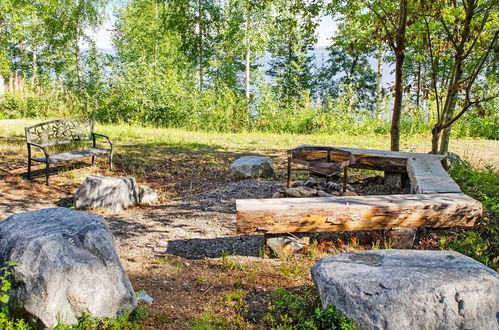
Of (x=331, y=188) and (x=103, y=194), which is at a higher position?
(x=331, y=188)

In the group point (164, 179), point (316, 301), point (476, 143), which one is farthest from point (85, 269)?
point (476, 143)

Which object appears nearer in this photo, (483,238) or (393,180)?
(483,238)

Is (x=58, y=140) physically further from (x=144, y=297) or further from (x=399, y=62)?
(x=399, y=62)

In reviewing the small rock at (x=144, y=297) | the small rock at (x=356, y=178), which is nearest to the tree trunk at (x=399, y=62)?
the small rock at (x=356, y=178)

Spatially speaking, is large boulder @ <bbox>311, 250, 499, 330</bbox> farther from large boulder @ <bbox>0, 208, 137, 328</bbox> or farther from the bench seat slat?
the bench seat slat

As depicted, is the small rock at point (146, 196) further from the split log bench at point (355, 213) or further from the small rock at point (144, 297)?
the small rock at point (144, 297)

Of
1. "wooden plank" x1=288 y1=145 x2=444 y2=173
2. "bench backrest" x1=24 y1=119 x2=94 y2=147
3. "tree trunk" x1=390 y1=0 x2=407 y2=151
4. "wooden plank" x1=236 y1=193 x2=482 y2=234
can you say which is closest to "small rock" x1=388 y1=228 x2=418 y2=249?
"wooden plank" x1=236 y1=193 x2=482 y2=234

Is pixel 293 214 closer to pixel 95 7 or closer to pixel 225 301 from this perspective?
pixel 225 301

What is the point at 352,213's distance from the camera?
161 inches

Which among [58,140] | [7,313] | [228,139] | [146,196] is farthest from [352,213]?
[228,139]

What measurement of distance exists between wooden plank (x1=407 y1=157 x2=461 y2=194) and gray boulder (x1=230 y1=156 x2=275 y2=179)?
8.52ft

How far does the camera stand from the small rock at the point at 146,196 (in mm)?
6547

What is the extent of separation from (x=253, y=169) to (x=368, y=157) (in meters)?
2.17

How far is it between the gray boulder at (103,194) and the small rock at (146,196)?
0.92ft
